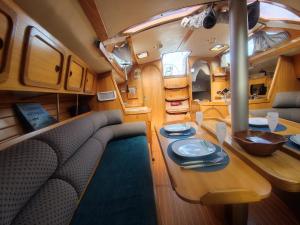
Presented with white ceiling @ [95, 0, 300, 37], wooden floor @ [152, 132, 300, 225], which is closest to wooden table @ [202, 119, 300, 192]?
wooden floor @ [152, 132, 300, 225]

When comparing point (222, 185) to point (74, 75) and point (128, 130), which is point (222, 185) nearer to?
point (74, 75)

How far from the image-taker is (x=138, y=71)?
4707 millimetres

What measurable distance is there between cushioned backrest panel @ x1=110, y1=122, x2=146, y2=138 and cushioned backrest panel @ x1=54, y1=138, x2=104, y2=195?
930 mm

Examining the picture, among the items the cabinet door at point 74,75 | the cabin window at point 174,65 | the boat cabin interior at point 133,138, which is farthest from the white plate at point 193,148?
the cabin window at point 174,65

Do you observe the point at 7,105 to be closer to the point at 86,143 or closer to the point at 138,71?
the point at 86,143

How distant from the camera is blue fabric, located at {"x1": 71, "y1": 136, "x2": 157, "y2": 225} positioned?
2.65 ft

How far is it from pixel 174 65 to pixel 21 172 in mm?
4585

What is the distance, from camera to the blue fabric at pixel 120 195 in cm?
81

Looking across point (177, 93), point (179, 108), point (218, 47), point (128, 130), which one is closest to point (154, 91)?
point (177, 93)

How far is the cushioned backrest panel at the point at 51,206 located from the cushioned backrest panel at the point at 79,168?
6 centimetres

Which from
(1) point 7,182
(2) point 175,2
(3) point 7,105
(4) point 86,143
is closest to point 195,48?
(2) point 175,2

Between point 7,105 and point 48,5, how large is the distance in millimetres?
777

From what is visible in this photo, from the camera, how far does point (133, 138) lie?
2344mm

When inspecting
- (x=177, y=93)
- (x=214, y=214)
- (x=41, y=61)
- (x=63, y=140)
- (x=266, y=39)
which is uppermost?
(x=266, y=39)
